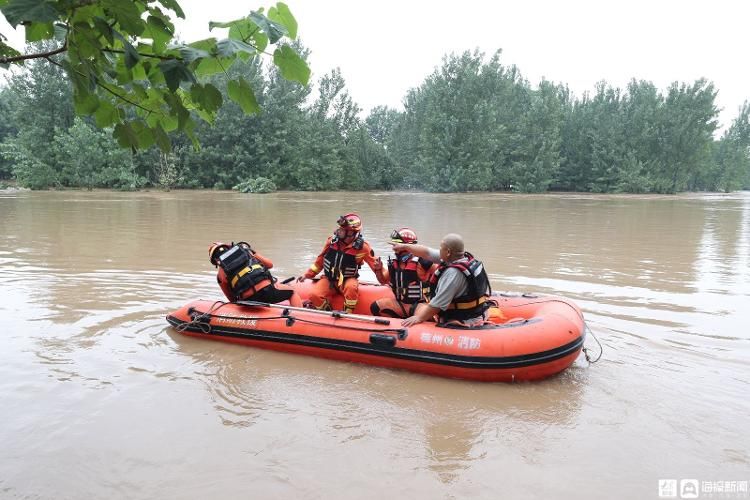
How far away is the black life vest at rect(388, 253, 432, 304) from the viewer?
4.67 metres

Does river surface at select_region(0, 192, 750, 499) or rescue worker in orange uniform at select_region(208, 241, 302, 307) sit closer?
river surface at select_region(0, 192, 750, 499)

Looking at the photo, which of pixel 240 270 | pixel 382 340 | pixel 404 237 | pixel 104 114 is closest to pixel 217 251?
pixel 240 270

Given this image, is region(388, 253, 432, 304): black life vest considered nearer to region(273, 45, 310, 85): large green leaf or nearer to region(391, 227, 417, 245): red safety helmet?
region(391, 227, 417, 245): red safety helmet

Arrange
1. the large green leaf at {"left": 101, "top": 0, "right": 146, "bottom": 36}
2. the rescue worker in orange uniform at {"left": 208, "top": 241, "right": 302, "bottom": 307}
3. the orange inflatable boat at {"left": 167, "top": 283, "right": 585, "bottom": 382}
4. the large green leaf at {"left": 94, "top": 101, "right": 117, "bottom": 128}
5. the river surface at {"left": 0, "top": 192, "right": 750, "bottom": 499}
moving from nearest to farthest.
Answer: the large green leaf at {"left": 101, "top": 0, "right": 146, "bottom": 36} < the large green leaf at {"left": 94, "top": 101, "right": 117, "bottom": 128} < the river surface at {"left": 0, "top": 192, "right": 750, "bottom": 499} < the orange inflatable boat at {"left": 167, "top": 283, "right": 585, "bottom": 382} < the rescue worker in orange uniform at {"left": 208, "top": 241, "right": 302, "bottom": 307}

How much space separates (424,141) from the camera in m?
34.2

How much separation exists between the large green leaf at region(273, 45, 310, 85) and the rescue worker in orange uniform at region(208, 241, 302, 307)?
371 centimetres

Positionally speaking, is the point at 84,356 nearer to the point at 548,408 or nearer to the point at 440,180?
the point at 548,408

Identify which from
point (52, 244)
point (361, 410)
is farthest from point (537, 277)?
point (52, 244)

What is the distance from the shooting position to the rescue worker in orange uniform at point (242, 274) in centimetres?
489

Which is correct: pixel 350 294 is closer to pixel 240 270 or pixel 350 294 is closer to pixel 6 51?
pixel 240 270

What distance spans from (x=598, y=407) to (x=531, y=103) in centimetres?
3459

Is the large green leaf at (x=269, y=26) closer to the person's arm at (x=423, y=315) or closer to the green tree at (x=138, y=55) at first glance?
the green tree at (x=138, y=55)

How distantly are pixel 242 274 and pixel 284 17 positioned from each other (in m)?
3.84

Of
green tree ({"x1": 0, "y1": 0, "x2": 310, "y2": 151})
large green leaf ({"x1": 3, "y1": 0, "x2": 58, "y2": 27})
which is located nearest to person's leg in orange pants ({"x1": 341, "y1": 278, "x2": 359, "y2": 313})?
green tree ({"x1": 0, "y1": 0, "x2": 310, "y2": 151})
